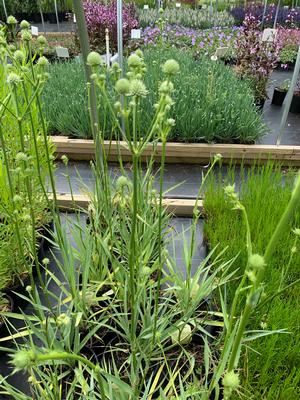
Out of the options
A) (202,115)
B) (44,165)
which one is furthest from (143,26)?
→ (44,165)

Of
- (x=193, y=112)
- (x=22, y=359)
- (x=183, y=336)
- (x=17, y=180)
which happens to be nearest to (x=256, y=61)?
(x=193, y=112)

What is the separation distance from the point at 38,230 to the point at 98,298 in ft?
2.31

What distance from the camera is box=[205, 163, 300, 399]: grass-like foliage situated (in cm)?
130

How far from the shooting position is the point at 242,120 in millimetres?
3391

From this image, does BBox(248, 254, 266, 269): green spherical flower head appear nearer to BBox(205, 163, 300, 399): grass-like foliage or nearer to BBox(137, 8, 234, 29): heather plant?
BBox(205, 163, 300, 399): grass-like foliage

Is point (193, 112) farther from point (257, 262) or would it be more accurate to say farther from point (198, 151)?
point (257, 262)

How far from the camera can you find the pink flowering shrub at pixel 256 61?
14.9 ft

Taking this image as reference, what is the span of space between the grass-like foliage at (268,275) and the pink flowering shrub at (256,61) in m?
2.50

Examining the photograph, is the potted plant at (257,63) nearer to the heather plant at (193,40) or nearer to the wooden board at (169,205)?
the heather plant at (193,40)

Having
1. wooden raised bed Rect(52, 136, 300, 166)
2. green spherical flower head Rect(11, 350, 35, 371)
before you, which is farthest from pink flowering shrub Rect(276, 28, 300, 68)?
green spherical flower head Rect(11, 350, 35, 371)

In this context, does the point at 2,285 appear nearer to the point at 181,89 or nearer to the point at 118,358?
the point at 118,358

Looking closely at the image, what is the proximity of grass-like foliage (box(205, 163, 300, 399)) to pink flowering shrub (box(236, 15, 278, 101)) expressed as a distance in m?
2.50

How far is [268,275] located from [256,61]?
3652 millimetres

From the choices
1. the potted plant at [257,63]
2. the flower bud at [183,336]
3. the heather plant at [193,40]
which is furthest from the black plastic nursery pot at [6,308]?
the heather plant at [193,40]
